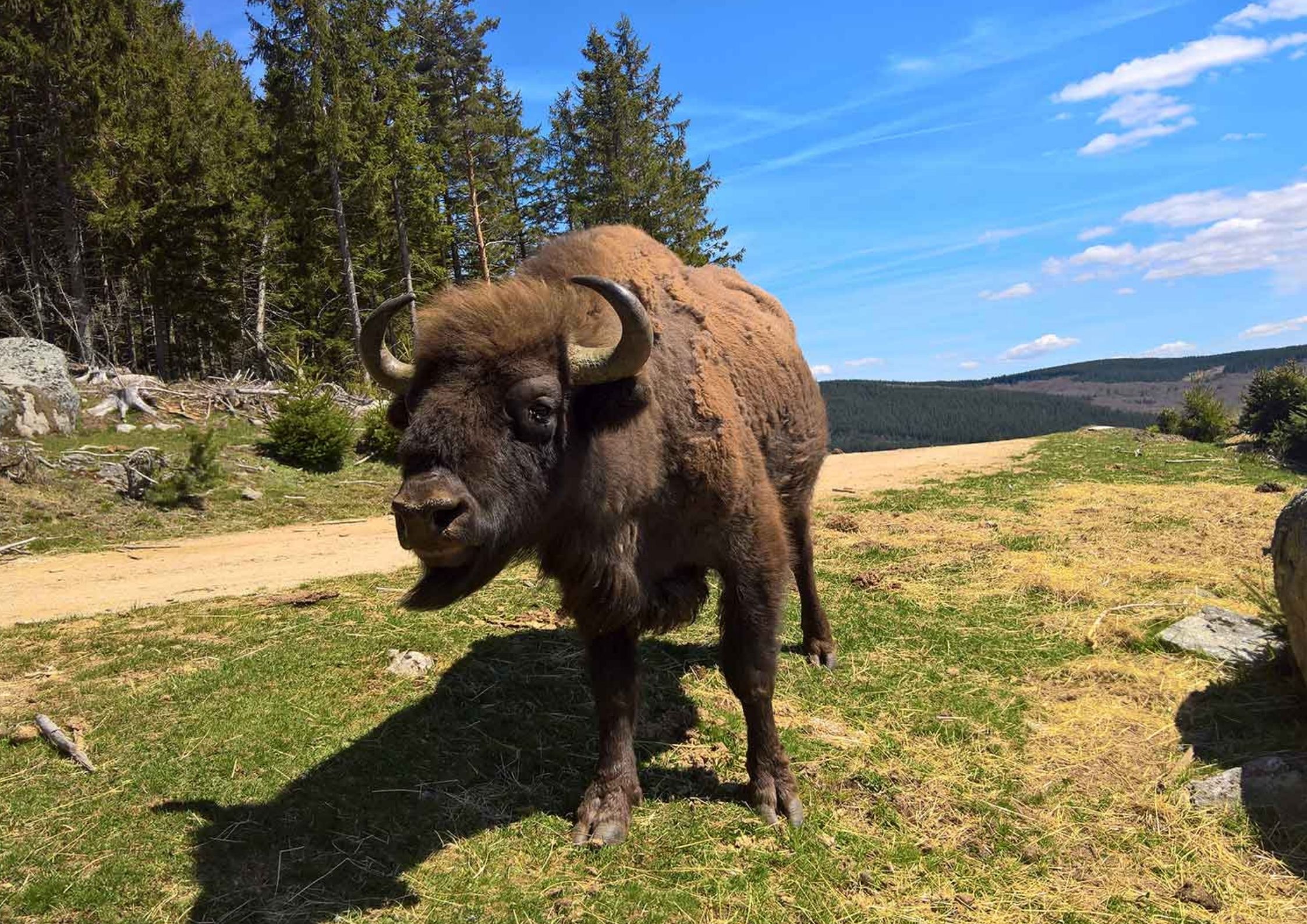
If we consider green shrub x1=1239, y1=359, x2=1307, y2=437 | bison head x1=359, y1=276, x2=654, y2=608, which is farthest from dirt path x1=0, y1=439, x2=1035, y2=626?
green shrub x1=1239, y1=359, x2=1307, y2=437

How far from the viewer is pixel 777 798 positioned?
13.4 feet

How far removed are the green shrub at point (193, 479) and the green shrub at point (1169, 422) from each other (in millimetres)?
25855

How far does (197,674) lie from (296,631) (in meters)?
0.93

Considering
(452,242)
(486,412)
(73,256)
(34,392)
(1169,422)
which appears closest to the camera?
(486,412)

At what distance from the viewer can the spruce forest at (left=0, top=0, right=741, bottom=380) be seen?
76.0 ft

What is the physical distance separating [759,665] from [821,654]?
217 cm

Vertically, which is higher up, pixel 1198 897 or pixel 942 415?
pixel 942 415

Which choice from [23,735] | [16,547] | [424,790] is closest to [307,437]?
[16,547]

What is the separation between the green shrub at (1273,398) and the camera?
1836 cm

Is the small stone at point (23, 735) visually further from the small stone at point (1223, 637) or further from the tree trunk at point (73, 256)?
the tree trunk at point (73, 256)

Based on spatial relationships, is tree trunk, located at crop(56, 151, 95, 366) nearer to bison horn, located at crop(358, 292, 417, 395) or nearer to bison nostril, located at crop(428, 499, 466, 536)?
bison horn, located at crop(358, 292, 417, 395)

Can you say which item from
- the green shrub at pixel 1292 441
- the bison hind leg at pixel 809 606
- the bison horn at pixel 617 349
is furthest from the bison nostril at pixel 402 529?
the green shrub at pixel 1292 441

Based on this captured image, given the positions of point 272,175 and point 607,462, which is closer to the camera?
point 607,462

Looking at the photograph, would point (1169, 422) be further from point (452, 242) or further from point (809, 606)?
point (452, 242)
